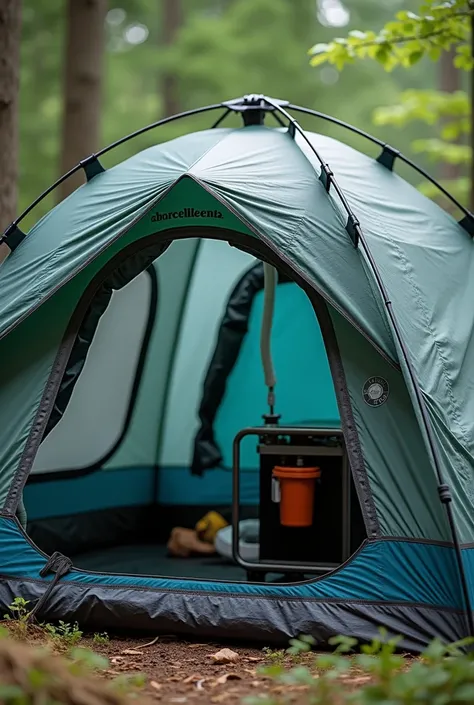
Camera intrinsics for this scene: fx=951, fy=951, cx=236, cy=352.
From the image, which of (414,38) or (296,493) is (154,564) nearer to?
(296,493)

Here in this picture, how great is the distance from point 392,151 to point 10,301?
6.90ft

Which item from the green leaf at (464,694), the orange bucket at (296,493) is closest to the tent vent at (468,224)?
the orange bucket at (296,493)

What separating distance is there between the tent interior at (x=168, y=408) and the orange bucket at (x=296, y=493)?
32.4 inches

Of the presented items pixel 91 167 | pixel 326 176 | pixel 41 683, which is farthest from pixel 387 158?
pixel 41 683

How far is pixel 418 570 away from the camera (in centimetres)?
380

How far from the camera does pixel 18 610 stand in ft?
13.4

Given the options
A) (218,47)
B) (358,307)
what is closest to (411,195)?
(358,307)

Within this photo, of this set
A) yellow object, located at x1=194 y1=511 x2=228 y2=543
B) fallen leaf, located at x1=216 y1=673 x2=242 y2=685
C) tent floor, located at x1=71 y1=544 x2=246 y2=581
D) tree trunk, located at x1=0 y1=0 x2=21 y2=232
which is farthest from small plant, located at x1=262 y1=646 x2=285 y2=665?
tree trunk, located at x1=0 y1=0 x2=21 y2=232

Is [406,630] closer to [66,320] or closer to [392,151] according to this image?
[66,320]

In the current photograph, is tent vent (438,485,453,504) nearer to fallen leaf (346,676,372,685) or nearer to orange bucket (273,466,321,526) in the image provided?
fallen leaf (346,676,372,685)

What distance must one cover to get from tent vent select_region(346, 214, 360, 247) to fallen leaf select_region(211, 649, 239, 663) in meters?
1.78

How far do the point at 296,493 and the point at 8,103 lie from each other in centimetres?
267

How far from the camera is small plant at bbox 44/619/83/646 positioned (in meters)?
3.91

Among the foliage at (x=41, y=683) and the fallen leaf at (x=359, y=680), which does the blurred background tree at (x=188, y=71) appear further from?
the foliage at (x=41, y=683)
